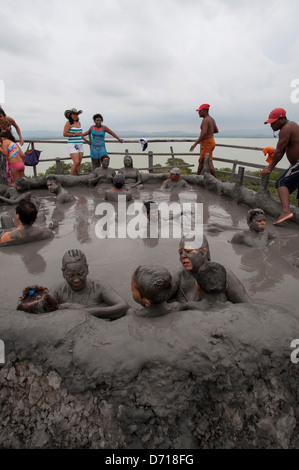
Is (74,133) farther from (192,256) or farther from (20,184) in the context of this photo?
Answer: (192,256)

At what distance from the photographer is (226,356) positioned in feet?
5.55

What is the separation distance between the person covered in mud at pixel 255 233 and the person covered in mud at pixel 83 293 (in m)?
2.40

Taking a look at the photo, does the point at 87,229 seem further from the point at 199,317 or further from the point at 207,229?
the point at 199,317

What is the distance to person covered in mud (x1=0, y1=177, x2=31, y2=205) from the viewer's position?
240 inches

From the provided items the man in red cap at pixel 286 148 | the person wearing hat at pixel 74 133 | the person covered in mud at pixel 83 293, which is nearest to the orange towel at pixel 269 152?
the man in red cap at pixel 286 148

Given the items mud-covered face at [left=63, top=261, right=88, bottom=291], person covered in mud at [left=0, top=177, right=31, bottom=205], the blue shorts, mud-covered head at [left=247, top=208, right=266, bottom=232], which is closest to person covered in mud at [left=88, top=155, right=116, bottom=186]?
person covered in mud at [left=0, top=177, right=31, bottom=205]

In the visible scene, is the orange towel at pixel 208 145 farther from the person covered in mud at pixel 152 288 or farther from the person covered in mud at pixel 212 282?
the person covered in mud at pixel 152 288

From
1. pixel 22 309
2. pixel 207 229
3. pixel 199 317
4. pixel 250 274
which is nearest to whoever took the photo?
pixel 199 317

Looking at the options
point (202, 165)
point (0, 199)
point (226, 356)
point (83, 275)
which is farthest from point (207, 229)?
point (0, 199)

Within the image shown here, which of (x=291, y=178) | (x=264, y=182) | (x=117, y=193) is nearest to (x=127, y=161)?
(x=117, y=193)

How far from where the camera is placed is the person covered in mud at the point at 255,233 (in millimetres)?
3963

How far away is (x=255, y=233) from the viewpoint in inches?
161

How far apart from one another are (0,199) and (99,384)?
614 cm

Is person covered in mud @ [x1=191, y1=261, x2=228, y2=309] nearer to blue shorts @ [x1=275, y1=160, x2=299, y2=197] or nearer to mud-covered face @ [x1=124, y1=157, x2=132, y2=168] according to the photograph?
blue shorts @ [x1=275, y1=160, x2=299, y2=197]
